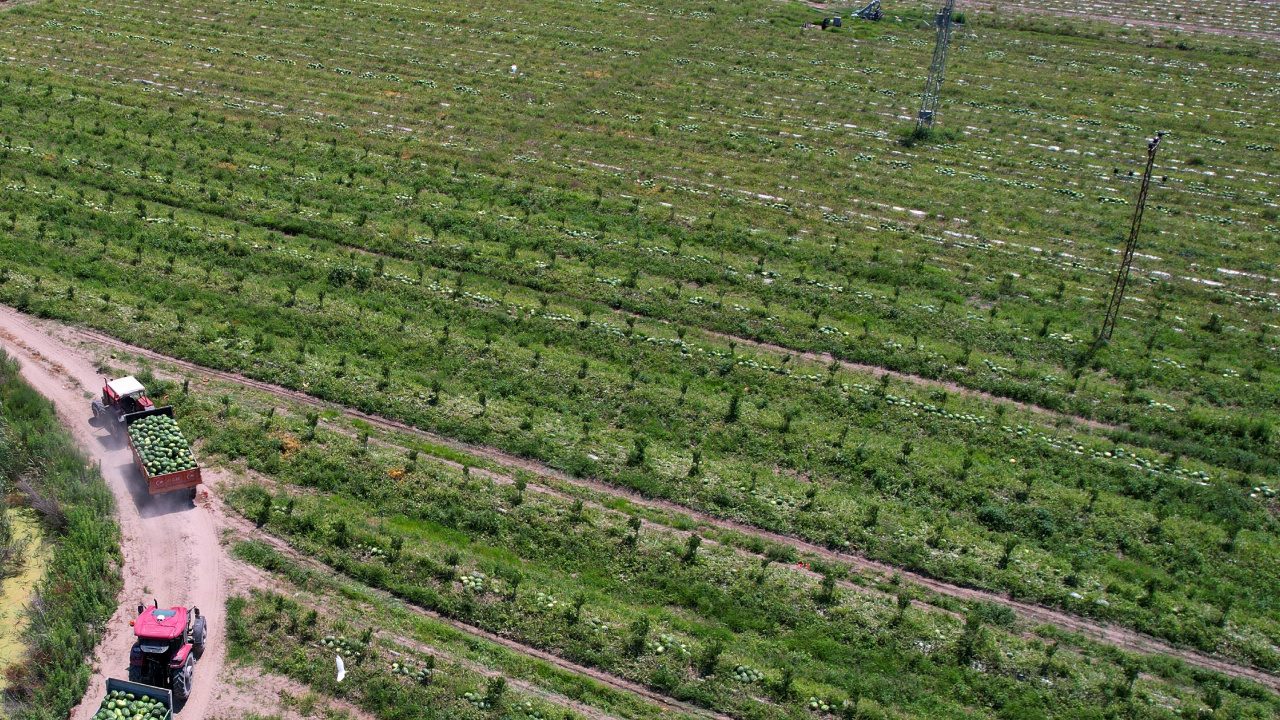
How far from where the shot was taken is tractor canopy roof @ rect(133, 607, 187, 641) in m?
16.8

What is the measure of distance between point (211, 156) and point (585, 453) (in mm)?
21453

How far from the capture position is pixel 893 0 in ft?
202

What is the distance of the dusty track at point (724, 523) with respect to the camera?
756 inches

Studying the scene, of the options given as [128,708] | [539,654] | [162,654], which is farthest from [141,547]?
[539,654]

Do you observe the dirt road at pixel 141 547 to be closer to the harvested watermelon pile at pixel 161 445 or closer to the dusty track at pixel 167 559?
the dusty track at pixel 167 559

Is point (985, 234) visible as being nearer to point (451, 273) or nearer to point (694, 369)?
point (694, 369)

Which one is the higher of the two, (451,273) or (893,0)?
(893,0)

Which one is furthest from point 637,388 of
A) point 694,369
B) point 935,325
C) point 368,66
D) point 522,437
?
point 368,66

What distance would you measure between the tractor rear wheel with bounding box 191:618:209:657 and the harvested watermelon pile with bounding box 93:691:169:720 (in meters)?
1.42

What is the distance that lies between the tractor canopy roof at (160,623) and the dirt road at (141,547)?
38.1 inches

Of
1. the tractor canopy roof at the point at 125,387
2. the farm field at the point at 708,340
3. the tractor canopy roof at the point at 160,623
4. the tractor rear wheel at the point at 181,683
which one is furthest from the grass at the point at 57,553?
the farm field at the point at 708,340

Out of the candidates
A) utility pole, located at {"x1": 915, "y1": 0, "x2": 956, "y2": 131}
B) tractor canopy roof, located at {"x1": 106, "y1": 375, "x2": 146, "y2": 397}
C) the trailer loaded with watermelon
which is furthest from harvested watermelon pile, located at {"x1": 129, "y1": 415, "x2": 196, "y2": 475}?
utility pole, located at {"x1": 915, "y1": 0, "x2": 956, "y2": 131}

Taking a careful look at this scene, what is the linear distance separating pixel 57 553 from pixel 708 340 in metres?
16.7

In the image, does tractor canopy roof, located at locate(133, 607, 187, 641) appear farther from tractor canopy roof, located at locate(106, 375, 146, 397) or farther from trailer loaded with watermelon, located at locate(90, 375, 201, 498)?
tractor canopy roof, located at locate(106, 375, 146, 397)
